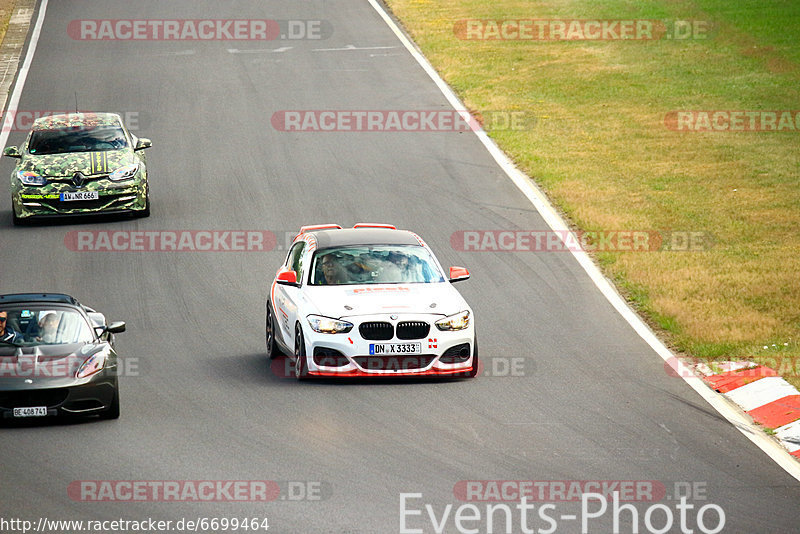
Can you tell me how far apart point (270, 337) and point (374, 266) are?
5.57 ft

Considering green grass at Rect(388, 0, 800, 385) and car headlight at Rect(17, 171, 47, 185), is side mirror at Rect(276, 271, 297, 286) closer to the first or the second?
green grass at Rect(388, 0, 800, 385)

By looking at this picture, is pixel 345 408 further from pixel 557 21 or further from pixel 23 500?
pixel 557 21

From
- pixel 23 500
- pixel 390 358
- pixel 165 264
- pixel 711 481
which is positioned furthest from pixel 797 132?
pixel 23 500

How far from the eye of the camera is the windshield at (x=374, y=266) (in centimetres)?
1539

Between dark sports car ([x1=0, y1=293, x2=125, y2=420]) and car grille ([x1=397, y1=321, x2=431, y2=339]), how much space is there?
120 inches

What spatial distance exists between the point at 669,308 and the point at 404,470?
25.3 feet

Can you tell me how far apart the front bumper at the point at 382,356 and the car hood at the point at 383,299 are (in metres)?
0.14

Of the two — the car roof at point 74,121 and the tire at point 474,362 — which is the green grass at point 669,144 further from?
the car roof at point 74,121

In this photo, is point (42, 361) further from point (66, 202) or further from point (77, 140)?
point (77, 140)

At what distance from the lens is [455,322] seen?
14500 mm

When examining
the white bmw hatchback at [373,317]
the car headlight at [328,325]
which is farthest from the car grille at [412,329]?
the car headlight at [328,325]

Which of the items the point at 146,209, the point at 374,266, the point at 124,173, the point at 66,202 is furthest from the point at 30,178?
the point at 374,266

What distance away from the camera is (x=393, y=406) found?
1350 cm

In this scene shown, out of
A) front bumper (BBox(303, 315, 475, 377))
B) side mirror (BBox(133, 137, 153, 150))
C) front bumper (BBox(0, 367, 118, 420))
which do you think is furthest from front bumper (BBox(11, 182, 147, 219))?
front bumper (BBox(0, 367, 118, 420))
